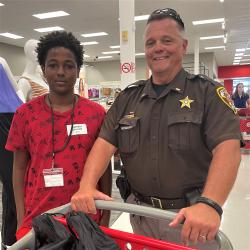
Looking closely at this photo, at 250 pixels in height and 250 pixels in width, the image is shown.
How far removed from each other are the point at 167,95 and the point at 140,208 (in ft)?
1.87

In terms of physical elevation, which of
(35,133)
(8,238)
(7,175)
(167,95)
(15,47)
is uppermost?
(15,47)

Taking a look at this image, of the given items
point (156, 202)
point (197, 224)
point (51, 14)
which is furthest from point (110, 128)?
point (51, 14)

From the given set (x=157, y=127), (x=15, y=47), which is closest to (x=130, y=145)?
(x=157, y=127)

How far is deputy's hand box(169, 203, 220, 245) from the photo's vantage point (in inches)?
36.6

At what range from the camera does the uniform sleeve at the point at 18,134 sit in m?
1.57

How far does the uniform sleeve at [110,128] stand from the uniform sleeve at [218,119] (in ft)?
1.31

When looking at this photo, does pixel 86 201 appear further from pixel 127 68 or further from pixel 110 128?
pixel 127 68

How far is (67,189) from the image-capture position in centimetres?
154

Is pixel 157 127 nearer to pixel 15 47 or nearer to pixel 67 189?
pixel 67 189

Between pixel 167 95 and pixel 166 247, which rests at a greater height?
pixel 167 95

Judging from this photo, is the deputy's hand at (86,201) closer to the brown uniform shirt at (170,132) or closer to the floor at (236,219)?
the brown uniform shirt at (170,132)

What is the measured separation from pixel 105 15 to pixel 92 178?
1037 centimetres

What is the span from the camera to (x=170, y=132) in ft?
4.43

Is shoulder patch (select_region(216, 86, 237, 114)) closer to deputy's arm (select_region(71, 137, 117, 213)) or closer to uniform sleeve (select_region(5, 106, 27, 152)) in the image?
deputy's arm (select_region(71, 137, 117, 213))
